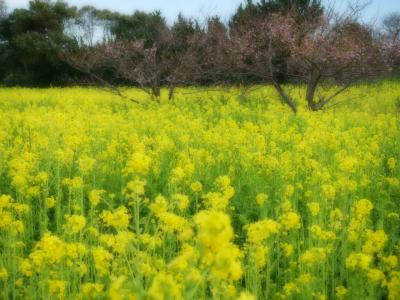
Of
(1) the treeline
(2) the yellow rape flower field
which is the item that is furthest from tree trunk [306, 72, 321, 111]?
(2) the yellow rape flower field

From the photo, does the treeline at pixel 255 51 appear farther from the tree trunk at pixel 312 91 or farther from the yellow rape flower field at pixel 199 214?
the yellow rape flower field at pixel 199 214

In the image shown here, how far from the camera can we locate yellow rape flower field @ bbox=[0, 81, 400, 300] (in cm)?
239

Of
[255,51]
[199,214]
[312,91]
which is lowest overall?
[199,214]

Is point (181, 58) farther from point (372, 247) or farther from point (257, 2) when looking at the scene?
point (372, 247)

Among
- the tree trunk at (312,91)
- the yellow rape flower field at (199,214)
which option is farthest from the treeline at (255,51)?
the yellow rape flower field at (199,214)

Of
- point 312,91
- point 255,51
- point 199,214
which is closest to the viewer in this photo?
point 199,214

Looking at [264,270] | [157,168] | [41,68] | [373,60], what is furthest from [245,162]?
[41,68]

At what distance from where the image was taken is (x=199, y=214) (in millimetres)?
1394

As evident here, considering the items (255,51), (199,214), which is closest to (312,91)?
(255,51)

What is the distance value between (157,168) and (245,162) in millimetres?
959

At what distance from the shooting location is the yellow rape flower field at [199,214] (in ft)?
7.83

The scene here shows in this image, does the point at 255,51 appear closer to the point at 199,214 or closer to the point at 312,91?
the point at 312,91

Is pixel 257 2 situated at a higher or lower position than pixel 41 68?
higher

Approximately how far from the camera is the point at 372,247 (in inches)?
111
